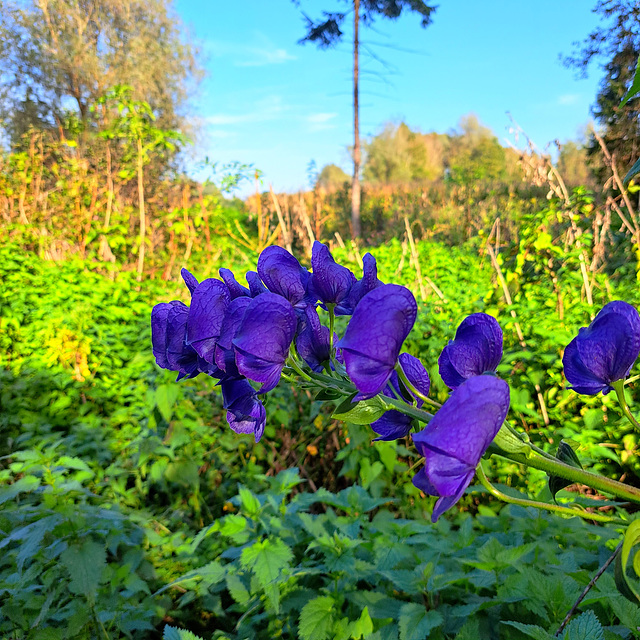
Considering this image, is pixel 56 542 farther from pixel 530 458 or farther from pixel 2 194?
pixel 2 194

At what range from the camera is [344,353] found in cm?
50

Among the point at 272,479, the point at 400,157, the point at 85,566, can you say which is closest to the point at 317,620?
the point at 85,566

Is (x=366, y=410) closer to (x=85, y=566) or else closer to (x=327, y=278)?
(x=327, y=278)

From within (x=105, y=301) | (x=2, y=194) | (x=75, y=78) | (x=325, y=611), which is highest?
(x=75, y=78)

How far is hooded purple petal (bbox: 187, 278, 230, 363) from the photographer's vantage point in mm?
642

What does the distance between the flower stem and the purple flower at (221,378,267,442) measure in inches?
14.0

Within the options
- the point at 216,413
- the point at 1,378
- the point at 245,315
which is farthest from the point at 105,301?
the point at 245,315

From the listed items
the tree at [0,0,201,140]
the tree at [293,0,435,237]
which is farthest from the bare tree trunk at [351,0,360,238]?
the tree at [0,0,201,140]

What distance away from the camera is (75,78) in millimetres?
20188

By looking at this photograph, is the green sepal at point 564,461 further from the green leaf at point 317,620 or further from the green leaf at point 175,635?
the green leaf at point 317,620

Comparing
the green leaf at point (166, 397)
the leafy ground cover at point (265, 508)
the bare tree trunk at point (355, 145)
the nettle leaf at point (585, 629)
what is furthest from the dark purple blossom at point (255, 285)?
the bare tree trunk at point (355, 145)

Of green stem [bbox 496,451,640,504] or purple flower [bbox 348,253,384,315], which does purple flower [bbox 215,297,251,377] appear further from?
green stem [bbox 496,451,640,504]

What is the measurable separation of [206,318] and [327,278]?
0.56ft

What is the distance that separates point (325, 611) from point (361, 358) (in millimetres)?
1159
